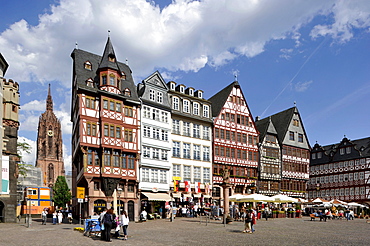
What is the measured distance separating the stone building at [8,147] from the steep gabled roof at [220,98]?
23.7m

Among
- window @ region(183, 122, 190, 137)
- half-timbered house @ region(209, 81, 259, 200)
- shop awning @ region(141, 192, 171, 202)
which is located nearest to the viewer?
shop awning @ region(141, 192, 171, 202)

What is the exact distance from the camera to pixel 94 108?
132 ft

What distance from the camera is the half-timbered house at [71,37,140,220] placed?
3891 centimetres

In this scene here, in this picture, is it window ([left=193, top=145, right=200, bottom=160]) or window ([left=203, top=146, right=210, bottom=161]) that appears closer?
window ([left=193, top=145, right=200, bottom=160])

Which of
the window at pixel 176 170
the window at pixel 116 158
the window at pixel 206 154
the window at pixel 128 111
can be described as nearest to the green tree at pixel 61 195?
the window at pixel 206 154

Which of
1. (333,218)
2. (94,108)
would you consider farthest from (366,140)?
(94,108)

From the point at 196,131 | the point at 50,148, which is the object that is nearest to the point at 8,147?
the point at 196,131

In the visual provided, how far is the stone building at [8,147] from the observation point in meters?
40.6

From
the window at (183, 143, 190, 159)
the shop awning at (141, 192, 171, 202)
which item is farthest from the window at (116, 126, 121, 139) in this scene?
the window at (183, 143, 190, 159)

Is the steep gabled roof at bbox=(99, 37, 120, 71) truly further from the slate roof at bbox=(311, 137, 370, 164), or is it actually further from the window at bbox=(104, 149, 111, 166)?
the slate roof at bbox=(311, 137, 370, 164)

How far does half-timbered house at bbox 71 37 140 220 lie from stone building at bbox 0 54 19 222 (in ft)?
20.7

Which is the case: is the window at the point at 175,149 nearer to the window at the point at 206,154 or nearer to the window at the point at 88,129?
the window at the point at 206,154

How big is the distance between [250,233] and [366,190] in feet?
166

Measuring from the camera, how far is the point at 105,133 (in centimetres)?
3988
